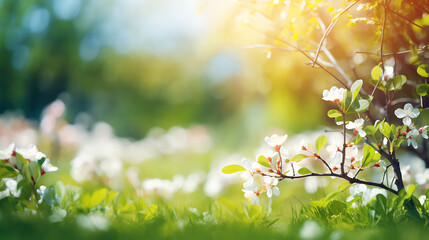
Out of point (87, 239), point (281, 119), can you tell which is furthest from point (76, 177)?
point (281, 119)

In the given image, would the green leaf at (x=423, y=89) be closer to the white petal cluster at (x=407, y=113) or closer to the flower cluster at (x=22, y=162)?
the white petal cluster at (x=407, y=113)

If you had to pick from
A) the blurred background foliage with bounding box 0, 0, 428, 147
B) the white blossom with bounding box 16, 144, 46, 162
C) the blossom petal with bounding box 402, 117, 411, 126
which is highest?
the blurred background foliage with bounding box 0, 0, 428, 147

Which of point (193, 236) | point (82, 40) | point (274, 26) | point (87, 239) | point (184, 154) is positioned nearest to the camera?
point (87, 239)

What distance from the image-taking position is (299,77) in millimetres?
3629

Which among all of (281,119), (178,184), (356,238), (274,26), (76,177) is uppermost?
(281,119)

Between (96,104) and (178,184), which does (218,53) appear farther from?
(178,184)

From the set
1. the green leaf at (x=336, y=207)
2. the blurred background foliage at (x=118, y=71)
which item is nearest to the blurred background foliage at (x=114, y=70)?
the blurred background foliage at (x=118, y=71)

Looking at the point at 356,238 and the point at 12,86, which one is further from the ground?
the point at 12,86

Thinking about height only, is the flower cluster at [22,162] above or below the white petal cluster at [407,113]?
above

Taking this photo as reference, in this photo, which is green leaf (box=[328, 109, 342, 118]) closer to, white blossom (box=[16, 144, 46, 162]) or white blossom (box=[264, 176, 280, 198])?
white blossom (box=[264, 176, 280, 198])

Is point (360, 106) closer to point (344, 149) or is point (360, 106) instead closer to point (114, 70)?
point (344, 149)

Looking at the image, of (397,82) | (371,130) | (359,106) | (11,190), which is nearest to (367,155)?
(371,130)

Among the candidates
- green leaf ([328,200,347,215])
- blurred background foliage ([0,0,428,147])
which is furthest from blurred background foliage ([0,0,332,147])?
green leaf ([328,200,347,215])

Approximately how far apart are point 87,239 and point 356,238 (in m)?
0.85
